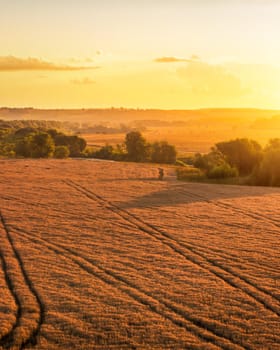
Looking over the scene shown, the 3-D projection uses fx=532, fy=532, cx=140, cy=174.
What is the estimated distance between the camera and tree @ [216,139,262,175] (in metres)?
43.4

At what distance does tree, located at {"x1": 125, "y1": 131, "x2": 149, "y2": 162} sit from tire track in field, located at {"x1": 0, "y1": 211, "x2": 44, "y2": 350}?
48596 mm

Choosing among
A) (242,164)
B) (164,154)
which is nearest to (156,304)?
(242,164)

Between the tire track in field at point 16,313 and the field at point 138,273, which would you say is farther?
the field at point 138,273

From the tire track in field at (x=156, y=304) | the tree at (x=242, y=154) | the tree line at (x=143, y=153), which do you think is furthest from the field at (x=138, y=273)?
the tree line at (x=143, y=153)

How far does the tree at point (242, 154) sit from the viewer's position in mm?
43400

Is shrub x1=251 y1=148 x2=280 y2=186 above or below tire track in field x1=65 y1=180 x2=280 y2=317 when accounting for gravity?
above

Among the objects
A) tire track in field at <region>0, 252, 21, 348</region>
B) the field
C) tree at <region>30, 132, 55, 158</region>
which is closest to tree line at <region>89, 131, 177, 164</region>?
tree at <region>30, 132, 55, 158</region>

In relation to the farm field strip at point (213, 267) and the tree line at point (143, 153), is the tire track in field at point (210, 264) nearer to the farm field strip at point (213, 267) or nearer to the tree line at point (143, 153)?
the farm field strip at point (213, 267)

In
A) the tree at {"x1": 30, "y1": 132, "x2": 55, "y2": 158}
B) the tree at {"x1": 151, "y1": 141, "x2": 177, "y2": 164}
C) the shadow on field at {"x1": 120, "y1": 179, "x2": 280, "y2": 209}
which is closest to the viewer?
the shadow on field at {"x1": 120, "y1": 179, "x2": 280, "y2": 209}

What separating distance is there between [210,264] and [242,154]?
99.7ft

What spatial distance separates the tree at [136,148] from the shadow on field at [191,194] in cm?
3109

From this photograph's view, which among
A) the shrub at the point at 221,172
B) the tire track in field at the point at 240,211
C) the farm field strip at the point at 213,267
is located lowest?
the farm field strip at the point at 213,267

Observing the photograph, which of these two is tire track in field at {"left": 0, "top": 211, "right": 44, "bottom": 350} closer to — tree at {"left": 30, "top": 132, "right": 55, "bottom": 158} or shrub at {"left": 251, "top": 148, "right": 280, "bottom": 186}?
shrub at {"left": 251, "top": 148, "right": 280, "bottom": 186}

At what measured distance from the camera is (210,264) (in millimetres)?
14461
